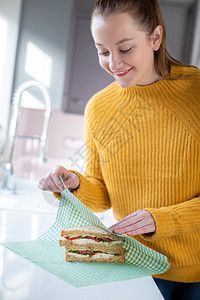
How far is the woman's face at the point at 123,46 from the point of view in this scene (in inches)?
32.6

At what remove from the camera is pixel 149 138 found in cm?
97

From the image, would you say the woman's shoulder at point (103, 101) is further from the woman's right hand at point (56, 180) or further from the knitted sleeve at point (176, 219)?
the knitted sleeve at point (176, 219)

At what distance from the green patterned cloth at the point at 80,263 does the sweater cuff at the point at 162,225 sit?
3cm

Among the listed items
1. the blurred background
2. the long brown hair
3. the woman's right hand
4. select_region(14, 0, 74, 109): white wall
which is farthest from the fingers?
select_region(14, 0, 74, 109): white wall

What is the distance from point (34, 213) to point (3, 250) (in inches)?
22.3

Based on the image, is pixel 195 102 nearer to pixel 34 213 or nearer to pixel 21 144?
pixel 34 213

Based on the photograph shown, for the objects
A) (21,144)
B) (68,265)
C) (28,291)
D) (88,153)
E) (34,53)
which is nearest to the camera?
(28,291)

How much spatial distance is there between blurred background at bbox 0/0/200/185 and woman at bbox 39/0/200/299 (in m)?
1.12

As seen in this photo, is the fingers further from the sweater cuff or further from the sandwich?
the sweater cuff

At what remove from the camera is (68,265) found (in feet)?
2.61

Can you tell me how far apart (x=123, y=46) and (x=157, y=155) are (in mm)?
297

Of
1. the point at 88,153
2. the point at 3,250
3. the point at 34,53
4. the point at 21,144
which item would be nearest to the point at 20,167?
the point at 21,144

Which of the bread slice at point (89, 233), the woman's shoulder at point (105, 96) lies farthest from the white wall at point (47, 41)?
the bread slice at point (89, 233)

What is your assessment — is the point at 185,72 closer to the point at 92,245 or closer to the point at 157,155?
the point at 157,155
